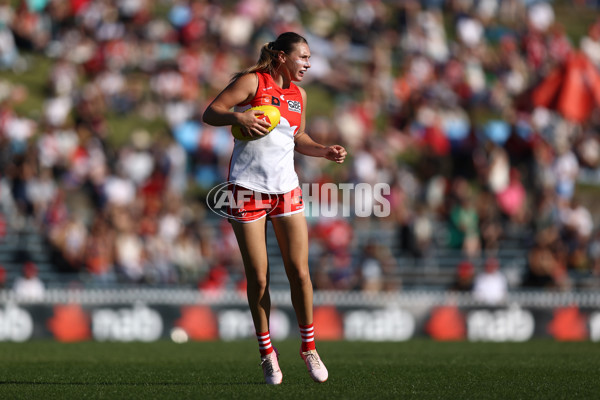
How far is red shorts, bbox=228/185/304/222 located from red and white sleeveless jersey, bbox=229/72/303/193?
4 cm

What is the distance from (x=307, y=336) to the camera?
7129mm

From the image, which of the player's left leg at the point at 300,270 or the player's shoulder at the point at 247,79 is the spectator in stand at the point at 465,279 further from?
the player's shoulder at the point at 247,79

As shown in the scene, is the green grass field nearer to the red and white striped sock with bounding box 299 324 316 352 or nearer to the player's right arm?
the red and white striped sock with bounding box 299 324 316 352

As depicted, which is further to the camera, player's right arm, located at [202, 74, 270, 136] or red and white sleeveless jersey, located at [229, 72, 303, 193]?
red and white sleeveless jersey, located at [229, 72, 303, 193]

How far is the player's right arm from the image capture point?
6.70m

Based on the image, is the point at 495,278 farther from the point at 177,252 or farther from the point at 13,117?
the point at 13,117

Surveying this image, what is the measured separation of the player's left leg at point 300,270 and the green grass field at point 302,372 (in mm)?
168

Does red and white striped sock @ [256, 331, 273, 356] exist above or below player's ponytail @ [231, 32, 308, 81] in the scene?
below

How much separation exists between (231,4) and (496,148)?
841 centimetres

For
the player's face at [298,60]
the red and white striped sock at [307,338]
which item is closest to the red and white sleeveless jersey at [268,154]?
the player's face at [298,60]

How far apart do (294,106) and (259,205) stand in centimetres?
72

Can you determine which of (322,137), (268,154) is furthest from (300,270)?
(322,137)

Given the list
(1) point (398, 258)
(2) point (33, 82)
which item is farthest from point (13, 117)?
(1) point (398, 258)

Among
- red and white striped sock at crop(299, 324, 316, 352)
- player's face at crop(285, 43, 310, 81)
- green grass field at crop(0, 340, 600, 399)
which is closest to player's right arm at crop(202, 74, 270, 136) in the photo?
player's face at crop(285, 43, 310, 81)
